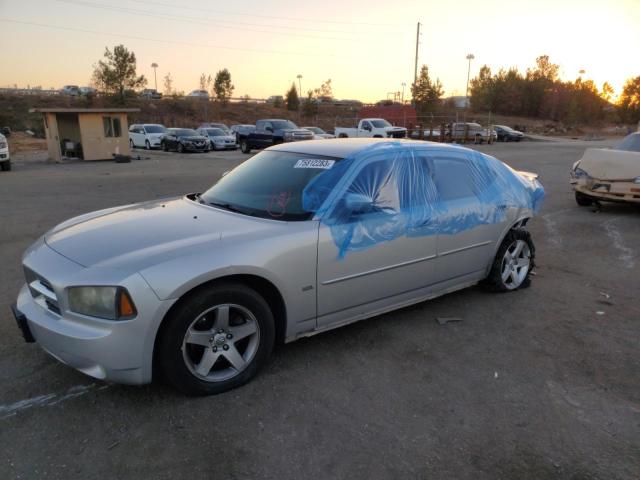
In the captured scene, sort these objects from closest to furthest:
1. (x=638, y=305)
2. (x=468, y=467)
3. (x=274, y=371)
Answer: (x=468, y=467), (x=274, y=371), (x=638, y=305)

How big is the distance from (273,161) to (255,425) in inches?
89.7

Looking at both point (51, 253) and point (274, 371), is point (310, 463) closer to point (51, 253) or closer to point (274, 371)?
point (274, 371)

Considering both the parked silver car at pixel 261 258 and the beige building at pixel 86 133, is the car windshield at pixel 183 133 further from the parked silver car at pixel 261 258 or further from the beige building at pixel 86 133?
the parked silver car at pixel 261 258

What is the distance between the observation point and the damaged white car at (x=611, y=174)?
8648mm

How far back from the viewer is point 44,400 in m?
3.01

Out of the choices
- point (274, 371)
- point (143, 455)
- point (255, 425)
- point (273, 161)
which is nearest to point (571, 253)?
point (273, 161)

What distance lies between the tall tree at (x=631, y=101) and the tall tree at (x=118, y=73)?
7208cm

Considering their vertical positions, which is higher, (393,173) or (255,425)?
(393,173)

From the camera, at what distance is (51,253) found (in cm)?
317

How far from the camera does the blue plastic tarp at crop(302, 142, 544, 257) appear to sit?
11.6 feet

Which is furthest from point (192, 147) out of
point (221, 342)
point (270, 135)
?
point (221, 342)

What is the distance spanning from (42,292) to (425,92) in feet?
199

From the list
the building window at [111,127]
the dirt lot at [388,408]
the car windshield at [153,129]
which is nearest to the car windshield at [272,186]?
the dirt lot at [388,408]

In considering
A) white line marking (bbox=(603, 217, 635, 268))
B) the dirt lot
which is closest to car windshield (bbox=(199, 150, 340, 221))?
the dirt lot
